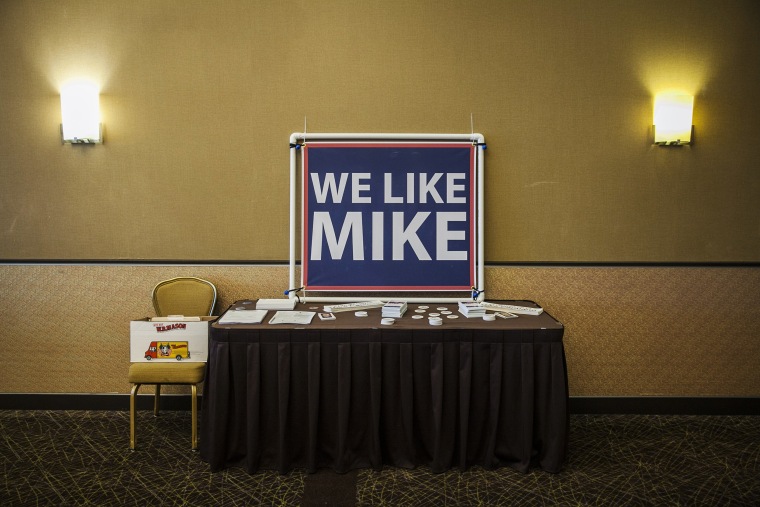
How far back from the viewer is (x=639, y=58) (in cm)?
309

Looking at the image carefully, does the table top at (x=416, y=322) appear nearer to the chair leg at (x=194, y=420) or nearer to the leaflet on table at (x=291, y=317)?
the leaflet on table at (x=291, y=317)

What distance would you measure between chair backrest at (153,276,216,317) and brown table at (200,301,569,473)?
68cm

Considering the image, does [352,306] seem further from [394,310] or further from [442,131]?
[442,131]

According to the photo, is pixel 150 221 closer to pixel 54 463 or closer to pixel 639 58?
pixel 54 463

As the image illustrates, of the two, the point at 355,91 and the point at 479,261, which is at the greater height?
the point at 355,91

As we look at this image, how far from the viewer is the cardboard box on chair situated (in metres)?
2.69

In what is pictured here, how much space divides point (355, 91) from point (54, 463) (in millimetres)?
2704

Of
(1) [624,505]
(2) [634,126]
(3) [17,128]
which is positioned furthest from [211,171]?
(1) [624,505]

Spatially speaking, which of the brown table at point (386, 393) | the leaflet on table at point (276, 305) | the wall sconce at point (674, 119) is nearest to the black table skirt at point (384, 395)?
the brown table at point (386, 393)

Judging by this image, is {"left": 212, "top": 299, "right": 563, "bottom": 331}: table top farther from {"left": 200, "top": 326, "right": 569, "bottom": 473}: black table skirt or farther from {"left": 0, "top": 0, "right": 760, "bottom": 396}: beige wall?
{"left": 0, "top": 0, "right": 760, "bottom": 396}: beige wall

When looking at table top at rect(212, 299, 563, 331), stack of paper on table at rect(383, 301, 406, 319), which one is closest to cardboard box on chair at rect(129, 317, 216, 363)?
table top at rect(212, 299, 563, 331)

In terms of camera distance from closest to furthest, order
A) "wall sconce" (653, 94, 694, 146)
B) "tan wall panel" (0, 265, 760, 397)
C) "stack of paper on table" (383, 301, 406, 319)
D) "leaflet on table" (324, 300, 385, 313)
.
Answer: "stack of paper on table" (383, 301, 406, 319) < "leaflet on table" (324, 300, 385, 313) < "wall sconce" (653, 94, 694, 146) < "tan wall panel" (0, 265, 760, 397)

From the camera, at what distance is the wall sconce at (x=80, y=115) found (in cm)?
305

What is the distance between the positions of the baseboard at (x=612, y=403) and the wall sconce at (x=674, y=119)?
5.50ft
